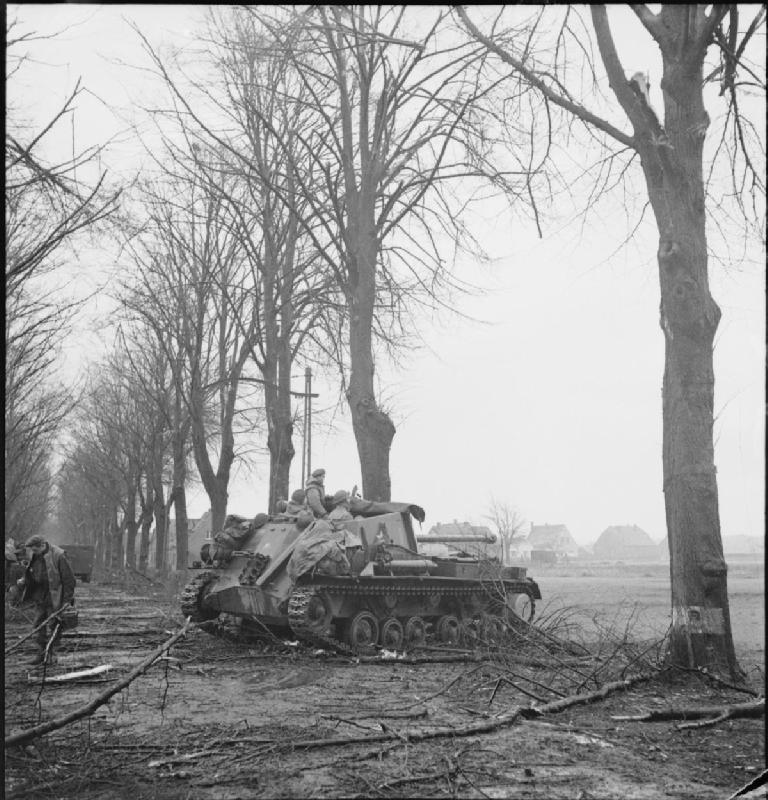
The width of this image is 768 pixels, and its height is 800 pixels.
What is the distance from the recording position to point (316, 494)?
548 inches

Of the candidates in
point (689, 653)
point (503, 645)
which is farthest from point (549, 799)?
point (503, 645)

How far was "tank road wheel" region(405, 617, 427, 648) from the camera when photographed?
1293 cm

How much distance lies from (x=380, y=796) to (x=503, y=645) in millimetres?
7632

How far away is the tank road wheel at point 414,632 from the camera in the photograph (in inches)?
509

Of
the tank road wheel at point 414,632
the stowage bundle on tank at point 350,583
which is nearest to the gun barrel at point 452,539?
the stowage bundle on tank at point 350,583

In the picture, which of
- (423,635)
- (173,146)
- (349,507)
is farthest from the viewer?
(173,146)

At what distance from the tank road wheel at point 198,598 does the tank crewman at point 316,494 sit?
1.66m

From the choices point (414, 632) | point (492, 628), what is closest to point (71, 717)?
point (414, 632)

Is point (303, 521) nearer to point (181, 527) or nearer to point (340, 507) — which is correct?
point (340, 507)

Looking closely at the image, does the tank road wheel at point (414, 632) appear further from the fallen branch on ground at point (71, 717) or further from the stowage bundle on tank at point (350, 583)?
the fallen branch on ground at point (71, 717)

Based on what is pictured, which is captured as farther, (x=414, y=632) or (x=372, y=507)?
(x=372, y=507)

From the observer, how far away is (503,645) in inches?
476

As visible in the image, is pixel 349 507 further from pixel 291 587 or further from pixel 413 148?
pixel 413 148

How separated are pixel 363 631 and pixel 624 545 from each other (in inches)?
3595
